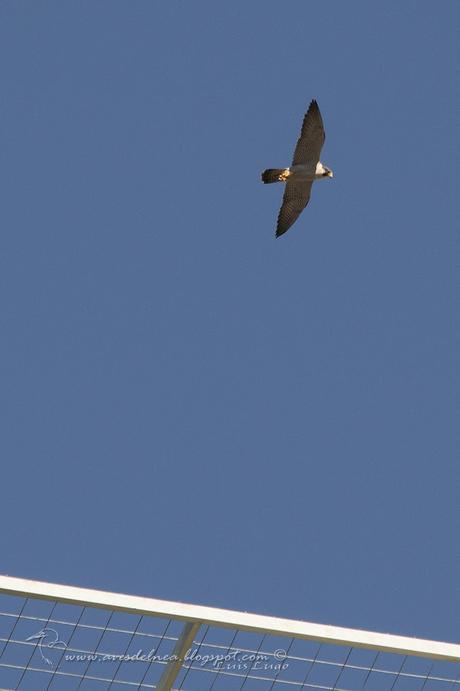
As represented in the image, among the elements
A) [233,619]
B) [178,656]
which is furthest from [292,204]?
[233,619]

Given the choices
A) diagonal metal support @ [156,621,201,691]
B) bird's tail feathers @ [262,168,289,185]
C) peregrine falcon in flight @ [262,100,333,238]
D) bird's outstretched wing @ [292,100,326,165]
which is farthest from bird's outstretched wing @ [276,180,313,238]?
diagonal metal support @ [156,621,201,691]

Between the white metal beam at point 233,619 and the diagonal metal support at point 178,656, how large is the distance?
182 mm

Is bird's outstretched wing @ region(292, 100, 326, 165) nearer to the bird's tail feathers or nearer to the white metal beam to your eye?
the bird's tail feathers

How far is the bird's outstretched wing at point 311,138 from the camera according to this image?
20.7 meters

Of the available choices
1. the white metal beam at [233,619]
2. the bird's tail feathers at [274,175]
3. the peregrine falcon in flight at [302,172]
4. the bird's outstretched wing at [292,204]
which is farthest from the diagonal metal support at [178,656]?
the bird's outstretched wing at [292,204]

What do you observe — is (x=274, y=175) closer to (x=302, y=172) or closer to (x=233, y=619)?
(x=302, y=172)

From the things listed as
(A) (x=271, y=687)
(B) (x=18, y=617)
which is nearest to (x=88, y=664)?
(B) (x=18, y=617)

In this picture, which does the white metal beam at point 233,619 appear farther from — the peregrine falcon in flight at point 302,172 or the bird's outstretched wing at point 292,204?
the bird's outstretched wing at point 292,204

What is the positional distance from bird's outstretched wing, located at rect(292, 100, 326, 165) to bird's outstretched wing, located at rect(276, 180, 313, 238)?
828 mm

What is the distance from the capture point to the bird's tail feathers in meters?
21.2

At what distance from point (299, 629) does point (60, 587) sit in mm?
1443

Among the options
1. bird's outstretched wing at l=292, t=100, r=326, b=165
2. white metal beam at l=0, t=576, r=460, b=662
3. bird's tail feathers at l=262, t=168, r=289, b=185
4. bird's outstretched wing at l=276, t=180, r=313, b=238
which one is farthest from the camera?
bird's outstretched wing at l=276, t=180, r=313, b=238

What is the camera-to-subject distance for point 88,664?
8.16m

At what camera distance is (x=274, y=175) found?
21.3 metres
